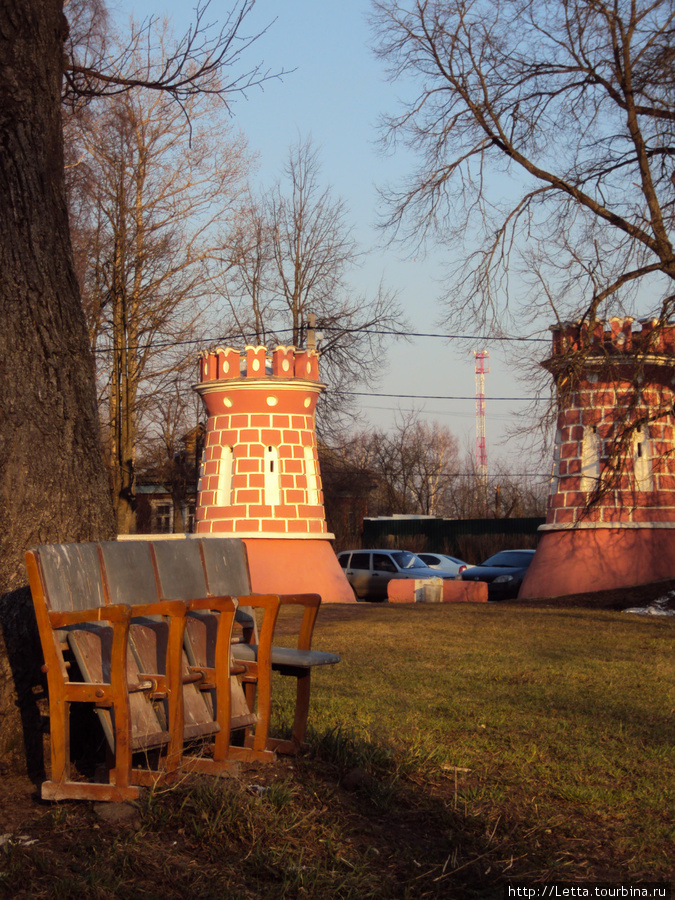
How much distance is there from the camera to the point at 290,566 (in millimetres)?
25062

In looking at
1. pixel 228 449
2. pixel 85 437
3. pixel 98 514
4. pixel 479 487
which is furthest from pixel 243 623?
pixel 479 487

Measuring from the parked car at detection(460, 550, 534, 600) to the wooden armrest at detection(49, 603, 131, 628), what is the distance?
26.1 metres

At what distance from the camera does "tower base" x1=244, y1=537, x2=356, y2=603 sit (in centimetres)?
2489

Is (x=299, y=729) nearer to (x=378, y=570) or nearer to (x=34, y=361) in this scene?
(x=34, y=361)

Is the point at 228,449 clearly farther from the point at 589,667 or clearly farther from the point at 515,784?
the point at 515,784

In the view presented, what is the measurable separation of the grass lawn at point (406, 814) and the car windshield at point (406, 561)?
24.2 metres

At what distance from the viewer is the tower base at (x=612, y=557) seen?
79.8 feet

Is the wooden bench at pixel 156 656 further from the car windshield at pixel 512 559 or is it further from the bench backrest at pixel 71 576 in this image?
the car windshield at pixel 512 559

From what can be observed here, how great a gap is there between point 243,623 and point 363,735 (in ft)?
3.65

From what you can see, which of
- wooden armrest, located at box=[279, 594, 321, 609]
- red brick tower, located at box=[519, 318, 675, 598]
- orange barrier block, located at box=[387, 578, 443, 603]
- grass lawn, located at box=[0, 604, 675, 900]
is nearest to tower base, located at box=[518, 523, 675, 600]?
red brick tower, located at box=[519, 318, 675, 598]

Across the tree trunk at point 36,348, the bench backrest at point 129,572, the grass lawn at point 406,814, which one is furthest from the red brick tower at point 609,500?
the bench backrest at point 129,572

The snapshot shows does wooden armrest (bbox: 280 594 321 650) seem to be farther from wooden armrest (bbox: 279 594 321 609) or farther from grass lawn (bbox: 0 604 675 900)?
grass lawn (bbox: 0 604 675 900)

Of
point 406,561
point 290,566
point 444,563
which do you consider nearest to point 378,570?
point 406,561

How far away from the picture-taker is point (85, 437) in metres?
5.57
